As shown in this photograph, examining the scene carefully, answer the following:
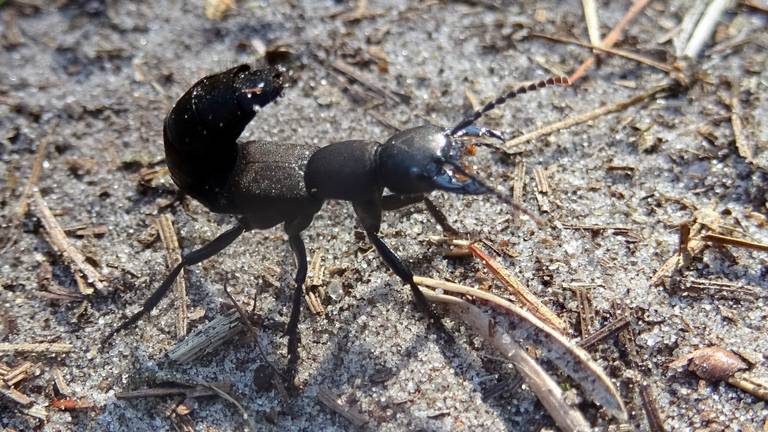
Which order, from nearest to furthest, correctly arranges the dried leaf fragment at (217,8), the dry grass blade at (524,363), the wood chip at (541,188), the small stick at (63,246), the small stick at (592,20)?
the dry grass blade at (524,363)
the small stick at (63,246)
the wood chip at (541,188)
the small stick at (592,20)
the dried leaf fragment at (217,8)

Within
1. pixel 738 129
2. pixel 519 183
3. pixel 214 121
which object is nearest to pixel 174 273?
pixel 214 121

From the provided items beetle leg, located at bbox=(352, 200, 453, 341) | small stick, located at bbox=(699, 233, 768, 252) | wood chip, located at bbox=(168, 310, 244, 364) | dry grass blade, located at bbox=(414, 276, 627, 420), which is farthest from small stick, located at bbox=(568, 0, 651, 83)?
wood chip, located at bbox=(168, 310, 244, 364)

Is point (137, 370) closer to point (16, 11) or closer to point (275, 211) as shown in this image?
point (275, 211)

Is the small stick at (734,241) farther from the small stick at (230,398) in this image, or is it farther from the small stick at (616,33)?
the small stick at (230,398)

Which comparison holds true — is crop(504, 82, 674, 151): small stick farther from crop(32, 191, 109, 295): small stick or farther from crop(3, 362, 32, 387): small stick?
crop(3, 362, 32, 387): small stick

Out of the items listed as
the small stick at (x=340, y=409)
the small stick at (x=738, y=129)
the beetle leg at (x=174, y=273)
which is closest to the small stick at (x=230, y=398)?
the small stick at (x=340, y=409)

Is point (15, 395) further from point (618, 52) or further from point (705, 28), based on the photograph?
point (705, 28)

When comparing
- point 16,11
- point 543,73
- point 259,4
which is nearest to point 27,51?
point 16,11
